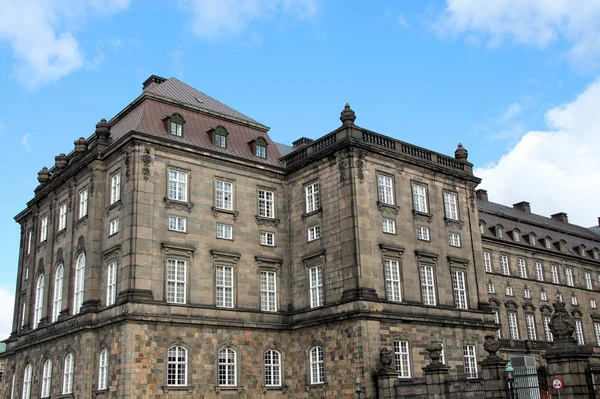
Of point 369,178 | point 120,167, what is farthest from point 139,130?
point 369,178

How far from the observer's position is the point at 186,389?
119ft

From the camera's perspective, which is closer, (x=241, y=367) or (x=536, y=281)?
(x=241, y=367)

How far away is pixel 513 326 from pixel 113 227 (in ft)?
131

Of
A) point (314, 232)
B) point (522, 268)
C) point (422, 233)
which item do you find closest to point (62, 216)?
point (314, 232)

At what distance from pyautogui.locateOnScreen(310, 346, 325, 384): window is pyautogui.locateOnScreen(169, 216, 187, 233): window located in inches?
406

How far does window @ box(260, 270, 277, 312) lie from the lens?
41475mm

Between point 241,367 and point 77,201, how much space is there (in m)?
15.0

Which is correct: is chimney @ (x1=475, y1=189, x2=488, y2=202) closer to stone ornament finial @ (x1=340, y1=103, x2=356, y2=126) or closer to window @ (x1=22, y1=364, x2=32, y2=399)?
stone ornament finial @ (x1=340, y1=103, x2=356, y2=126)

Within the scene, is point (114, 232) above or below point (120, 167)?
below

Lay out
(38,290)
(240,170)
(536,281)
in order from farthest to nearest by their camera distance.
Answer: (536,281), (38,290), (240,170)

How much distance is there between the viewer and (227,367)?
38469 mm

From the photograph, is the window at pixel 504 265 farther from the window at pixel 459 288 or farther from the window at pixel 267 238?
the window at pixel 267 238

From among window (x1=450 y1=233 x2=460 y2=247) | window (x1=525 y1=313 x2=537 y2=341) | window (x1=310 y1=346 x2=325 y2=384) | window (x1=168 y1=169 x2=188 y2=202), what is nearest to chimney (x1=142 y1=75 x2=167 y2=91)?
window (x1=168 y1=169 x2=188 y2=202)

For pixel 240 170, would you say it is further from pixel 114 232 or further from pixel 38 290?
pixel 38 290
